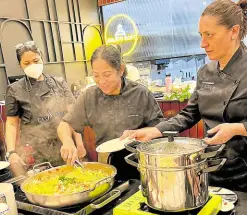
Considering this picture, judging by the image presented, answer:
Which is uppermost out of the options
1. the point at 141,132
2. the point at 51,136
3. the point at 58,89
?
the point at 58,89

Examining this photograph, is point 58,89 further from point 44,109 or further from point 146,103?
point 146,103

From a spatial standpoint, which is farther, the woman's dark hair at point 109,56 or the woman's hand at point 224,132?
the woman's dark hair at point 109,56

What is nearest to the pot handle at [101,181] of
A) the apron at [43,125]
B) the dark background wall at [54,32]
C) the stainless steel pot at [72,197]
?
the stainless steel pot at [72,197]

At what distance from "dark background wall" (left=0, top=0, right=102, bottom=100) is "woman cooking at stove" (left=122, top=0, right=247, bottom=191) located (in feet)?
13.5

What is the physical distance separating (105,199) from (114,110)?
2.69 feet

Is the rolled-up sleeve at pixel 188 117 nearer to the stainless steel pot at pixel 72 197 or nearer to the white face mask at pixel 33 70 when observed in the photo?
the stainless steel pot at pixel 72 197

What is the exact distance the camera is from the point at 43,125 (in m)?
2.53

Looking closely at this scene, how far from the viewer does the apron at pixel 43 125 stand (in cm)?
252

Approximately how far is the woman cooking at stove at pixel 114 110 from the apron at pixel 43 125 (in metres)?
0.59

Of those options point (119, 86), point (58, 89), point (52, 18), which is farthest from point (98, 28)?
point (119, 86)

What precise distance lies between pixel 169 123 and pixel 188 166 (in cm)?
75

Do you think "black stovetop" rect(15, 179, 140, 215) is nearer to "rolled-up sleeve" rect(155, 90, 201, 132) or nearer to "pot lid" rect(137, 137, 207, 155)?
"pot lid" rect(137, 137, 207, 155)

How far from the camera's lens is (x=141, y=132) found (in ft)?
5.19

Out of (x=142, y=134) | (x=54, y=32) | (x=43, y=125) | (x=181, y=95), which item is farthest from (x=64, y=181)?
(x=54, y=32)
